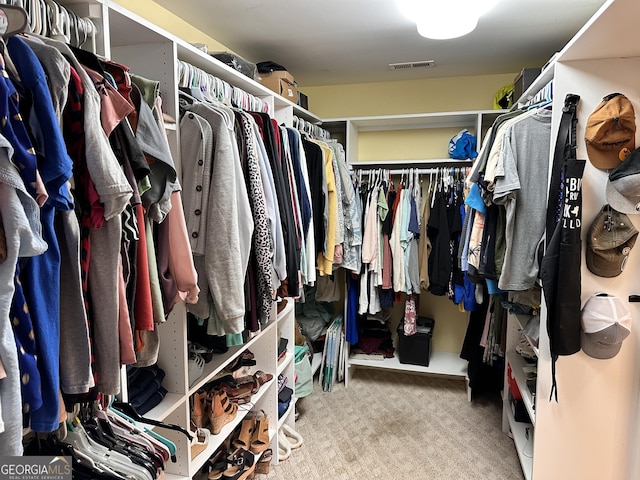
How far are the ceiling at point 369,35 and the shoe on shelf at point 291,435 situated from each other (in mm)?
2282

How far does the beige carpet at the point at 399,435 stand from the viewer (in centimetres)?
219

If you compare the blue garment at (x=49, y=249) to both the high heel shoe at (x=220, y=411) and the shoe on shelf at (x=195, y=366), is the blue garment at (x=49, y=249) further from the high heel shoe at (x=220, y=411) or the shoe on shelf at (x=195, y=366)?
the high heel shoe at (x=220, y=411)

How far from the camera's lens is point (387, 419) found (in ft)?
8.85

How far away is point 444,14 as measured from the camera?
1.78 metres

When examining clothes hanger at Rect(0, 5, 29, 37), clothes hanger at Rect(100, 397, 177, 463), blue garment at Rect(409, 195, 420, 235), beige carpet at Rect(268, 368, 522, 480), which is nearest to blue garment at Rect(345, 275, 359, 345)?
beige carpet at Rect(268, 368, 522, 480)

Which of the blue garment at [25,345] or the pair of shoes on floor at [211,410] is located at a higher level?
the blue garment at [25,345]

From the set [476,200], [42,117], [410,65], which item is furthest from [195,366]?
Answer: [410,65]

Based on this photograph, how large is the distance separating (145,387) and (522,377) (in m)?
1.92

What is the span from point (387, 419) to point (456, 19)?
7.64ft

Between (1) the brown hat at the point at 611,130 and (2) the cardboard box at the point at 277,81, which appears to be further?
(2) the cardboard box at the point at 277,81

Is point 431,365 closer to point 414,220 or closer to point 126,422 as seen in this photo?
point 414,220

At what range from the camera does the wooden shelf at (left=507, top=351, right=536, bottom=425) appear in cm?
193

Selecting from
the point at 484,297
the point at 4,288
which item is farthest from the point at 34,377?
the point at 484,297

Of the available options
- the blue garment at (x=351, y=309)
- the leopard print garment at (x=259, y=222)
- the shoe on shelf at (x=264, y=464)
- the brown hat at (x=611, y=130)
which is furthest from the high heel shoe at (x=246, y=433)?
the brown hat at (x=611, y=130)
